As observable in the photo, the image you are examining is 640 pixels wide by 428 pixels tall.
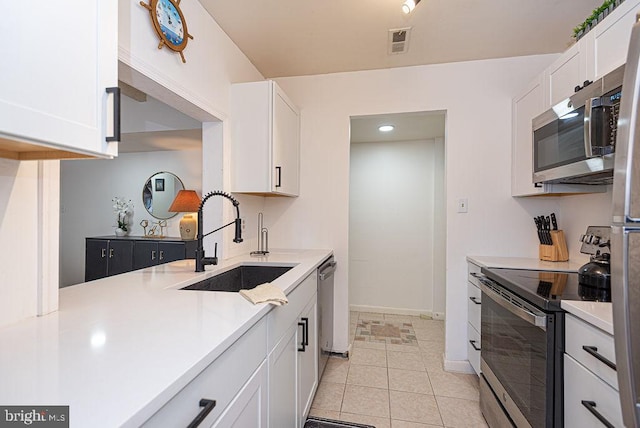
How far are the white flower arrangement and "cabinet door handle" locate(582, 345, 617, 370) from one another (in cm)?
461

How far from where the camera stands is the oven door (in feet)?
4.00

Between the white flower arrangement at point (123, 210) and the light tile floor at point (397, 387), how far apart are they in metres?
3.25

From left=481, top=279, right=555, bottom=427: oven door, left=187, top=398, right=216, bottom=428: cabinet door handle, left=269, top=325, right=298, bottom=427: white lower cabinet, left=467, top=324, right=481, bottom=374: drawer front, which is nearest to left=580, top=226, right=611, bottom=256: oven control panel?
left=481, top=279, right=555, bottom=427: oven door

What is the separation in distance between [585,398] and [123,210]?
473cm

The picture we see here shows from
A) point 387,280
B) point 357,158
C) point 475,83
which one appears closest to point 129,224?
point 357,158

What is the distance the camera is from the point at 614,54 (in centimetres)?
138

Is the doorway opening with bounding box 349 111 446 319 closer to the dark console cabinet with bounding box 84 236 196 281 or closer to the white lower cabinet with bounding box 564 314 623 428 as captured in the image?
the dark console cabinet with bounding box 84 236 196 281

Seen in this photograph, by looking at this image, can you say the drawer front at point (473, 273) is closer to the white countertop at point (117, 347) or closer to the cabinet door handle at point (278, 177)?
the cabinet door handle at point (278, 177)

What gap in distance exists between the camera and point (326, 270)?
2.26 metres

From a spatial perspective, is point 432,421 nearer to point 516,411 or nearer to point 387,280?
point 516,411

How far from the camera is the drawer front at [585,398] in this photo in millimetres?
938

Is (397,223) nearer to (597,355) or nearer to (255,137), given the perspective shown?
(255,137)

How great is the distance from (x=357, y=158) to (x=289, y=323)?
3.05 meters

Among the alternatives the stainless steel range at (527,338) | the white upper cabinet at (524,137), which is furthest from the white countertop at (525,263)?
the white upper cabinet at (524,137)
